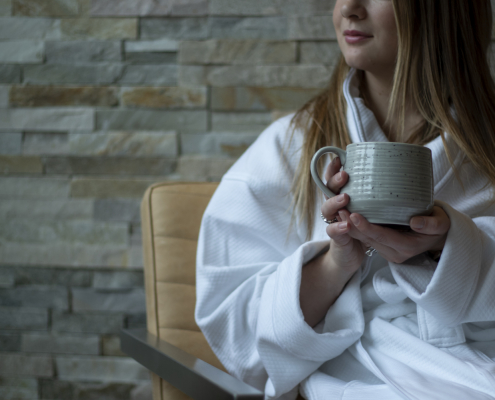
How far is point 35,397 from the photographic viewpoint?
123 cm

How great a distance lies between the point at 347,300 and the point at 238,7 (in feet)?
2.68

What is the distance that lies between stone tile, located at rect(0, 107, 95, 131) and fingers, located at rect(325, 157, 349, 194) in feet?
2.73

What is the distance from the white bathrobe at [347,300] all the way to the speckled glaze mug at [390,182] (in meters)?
0.12

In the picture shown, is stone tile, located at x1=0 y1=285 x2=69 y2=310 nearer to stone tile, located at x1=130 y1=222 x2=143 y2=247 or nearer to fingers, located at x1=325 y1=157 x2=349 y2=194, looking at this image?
stone tile, located at x1=130 y1=222 x2=143 y2=247

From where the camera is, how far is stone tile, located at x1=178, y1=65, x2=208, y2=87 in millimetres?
1172

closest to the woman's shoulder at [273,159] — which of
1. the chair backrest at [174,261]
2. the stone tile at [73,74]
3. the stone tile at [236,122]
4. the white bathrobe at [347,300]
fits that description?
the white bathrobe at [347,300]

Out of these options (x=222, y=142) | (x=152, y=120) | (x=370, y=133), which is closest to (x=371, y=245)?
(x=370, y=133)

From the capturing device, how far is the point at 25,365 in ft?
4.02

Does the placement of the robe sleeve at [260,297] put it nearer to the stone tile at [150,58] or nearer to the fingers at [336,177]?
the fingers at [336,177]

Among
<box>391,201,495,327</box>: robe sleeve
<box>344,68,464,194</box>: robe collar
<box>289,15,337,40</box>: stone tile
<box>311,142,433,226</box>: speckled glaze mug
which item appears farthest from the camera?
<box>289,15,337,40</box>: stone tile

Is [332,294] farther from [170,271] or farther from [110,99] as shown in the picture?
[110,99]

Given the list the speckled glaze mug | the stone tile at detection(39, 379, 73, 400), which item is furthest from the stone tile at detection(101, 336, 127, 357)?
the speckled glaze mug

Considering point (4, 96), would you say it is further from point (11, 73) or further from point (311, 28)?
point (311, 28)

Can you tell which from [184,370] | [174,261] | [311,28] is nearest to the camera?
[184,370]
